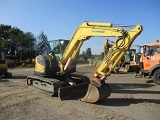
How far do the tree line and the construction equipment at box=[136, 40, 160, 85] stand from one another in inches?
1141

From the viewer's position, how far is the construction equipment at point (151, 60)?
1471 cm

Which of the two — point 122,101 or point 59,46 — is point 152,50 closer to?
point 59,46

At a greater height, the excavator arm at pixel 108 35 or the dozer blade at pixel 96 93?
the excavator arm at pixel 108 35

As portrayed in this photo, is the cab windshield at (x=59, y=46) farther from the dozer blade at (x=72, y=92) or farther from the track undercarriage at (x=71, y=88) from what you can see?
the dozer blade at (x=72, y=92)

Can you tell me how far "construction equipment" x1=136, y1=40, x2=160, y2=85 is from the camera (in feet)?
48.3

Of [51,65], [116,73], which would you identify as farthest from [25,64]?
[51,65]

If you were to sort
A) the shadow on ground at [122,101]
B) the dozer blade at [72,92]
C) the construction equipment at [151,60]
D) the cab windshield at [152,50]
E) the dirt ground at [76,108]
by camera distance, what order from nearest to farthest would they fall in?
the dirt ground at [76,108]
the shadow on ground at [122,101]
the dozer blade at [72,92]
the construction equipment at [151,60]
the cab windshield at [152,50]

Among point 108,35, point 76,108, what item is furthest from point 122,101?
point 108,35

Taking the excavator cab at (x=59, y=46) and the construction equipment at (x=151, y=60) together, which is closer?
the excavator cab at (x=59, y=46)

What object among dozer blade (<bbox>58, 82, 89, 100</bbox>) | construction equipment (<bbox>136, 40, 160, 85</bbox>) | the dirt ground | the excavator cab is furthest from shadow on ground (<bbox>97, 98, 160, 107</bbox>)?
construction equipment (<bbox>136, 40, 160, 85</bbox>)

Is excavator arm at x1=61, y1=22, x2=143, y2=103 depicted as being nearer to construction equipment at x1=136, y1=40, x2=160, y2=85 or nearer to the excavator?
the excavator

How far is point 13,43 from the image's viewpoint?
141 feet

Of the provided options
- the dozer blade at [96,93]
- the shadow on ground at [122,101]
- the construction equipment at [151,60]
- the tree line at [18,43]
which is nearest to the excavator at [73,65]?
the dozer blade at [96,93]

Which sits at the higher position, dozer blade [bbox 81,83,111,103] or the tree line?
the tree line
